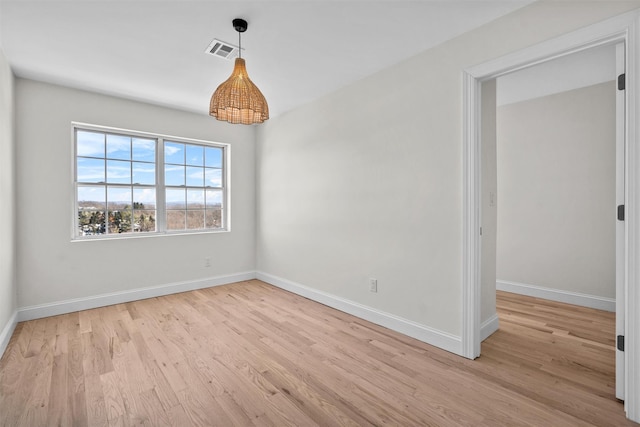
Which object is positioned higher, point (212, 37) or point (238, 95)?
point (212, 37)

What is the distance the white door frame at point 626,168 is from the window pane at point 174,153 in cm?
379

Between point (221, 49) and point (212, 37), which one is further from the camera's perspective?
point (221, 49)

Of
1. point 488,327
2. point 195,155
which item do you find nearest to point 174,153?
point 195,155

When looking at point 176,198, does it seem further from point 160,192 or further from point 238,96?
point 238,96

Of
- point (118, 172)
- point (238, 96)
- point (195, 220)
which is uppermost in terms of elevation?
point (238, 96)

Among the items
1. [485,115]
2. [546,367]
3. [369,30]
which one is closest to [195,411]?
[546,367]

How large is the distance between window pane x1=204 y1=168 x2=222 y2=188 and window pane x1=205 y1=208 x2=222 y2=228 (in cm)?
40

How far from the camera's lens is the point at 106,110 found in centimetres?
377

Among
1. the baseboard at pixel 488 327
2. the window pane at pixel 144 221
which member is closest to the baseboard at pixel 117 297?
the window pane at pixel 144 221

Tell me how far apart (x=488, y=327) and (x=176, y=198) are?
4.18m

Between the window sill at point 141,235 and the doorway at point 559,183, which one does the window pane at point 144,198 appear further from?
the doorway at point 559,183

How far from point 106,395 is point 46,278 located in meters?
2.26

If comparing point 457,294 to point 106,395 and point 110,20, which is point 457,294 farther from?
point 110,20

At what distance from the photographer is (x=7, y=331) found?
108 inches
